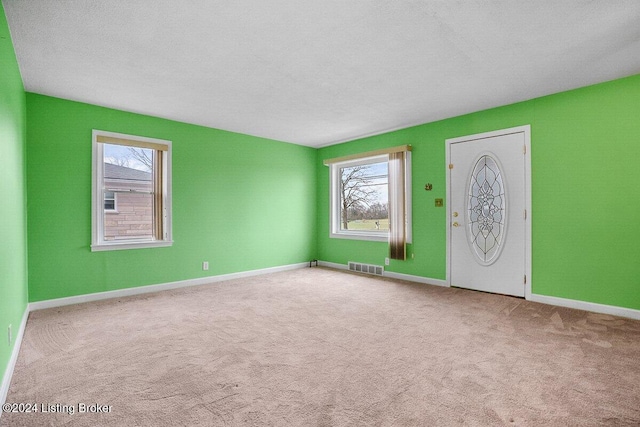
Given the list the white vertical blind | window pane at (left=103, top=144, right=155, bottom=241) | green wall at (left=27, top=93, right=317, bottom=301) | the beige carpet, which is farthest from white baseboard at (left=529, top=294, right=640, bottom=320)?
window pane at (left=103, top=144, right=155, bottom=241)

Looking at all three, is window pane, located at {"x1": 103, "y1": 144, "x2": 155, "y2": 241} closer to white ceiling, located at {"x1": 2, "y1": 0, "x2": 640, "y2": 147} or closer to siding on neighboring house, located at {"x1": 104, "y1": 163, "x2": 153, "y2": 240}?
siding on neighboring house, located at {"x1": 104, "y1": 163, "x2": 153, "y2": 240}

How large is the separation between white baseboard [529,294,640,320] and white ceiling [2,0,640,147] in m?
2.42

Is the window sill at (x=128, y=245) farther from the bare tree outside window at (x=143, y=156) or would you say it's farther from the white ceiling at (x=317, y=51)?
the white ceiling at (x=317, y=51)

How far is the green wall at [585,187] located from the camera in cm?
335

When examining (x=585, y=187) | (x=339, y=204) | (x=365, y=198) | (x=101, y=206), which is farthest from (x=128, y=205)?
(x=585, y=187)

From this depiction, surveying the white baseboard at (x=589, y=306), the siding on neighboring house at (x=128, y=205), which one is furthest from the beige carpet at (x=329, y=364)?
the siding on neighboring house at (x=128, y=205)

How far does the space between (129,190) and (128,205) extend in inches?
8.3

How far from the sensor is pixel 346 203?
21.1 feet

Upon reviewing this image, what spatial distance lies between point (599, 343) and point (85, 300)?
544cm

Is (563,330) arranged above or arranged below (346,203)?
below

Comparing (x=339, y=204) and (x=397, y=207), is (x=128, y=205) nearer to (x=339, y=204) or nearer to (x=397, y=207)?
(x=339, y=204)

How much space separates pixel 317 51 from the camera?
2.78 m

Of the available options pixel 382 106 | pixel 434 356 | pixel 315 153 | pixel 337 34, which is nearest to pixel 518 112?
pixel 382 106

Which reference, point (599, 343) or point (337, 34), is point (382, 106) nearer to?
point (337, 34)
